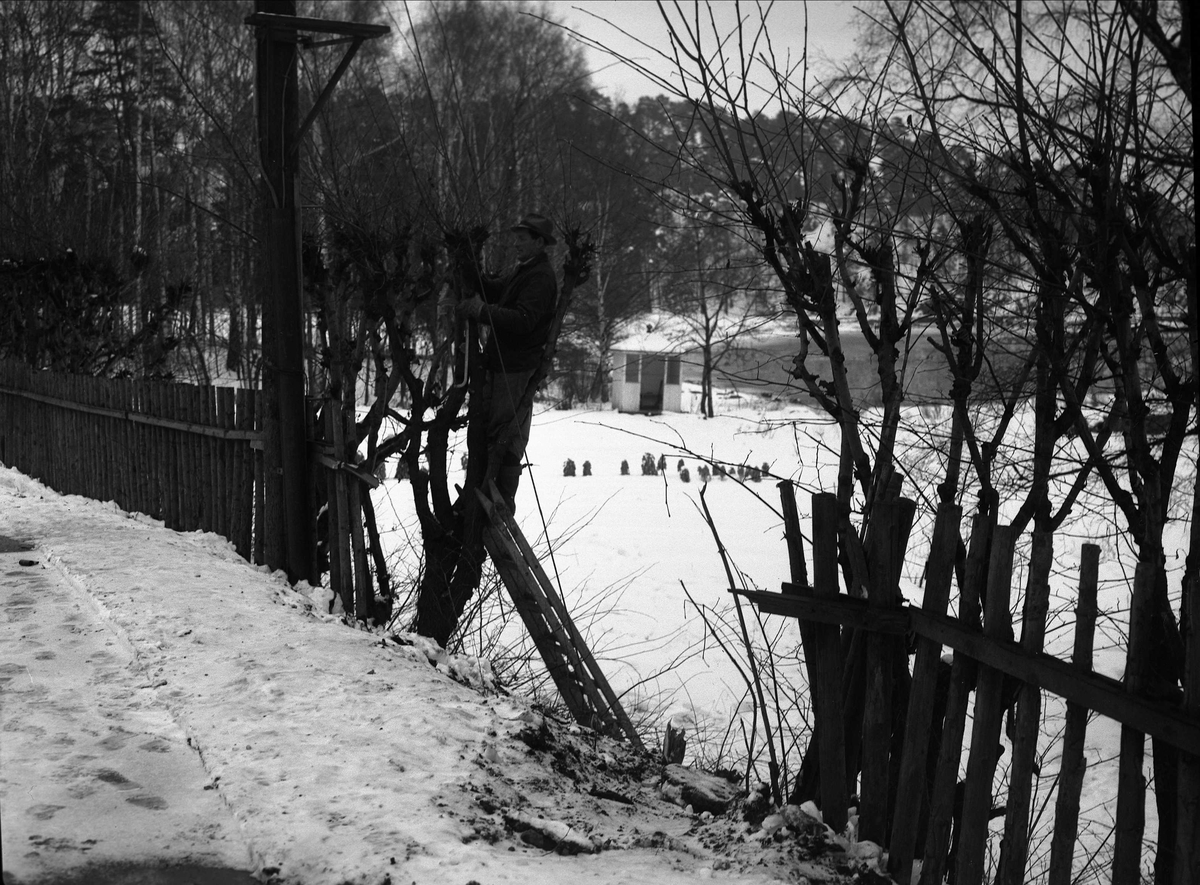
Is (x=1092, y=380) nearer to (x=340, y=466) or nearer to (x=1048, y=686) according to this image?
(x=1048, y=686)

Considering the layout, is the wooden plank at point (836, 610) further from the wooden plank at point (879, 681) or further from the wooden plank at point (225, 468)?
the wooden plank at point (225, 468)

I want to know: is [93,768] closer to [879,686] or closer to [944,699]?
[879,686]

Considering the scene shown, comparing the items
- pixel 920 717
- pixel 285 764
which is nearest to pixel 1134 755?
pixel 920 717

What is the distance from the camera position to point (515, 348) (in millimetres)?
5516

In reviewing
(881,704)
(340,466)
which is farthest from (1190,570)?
Result: (340,466)

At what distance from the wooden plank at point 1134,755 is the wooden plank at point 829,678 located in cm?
83

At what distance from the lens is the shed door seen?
31703 millimetres

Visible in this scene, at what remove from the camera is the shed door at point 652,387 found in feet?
104

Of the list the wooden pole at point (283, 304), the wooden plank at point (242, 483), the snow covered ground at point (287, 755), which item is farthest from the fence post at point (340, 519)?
the wooden plank at point (242, 483)

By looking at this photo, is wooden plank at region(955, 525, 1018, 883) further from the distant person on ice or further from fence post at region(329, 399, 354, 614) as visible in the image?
fence post at region(329, 399, 354, 614)

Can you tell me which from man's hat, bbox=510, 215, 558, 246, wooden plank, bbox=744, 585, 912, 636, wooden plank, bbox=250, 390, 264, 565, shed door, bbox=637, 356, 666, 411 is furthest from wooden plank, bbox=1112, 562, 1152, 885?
shed door, bbox=637, 356, 666, 411

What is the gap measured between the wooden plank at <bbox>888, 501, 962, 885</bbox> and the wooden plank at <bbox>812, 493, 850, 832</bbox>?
22 centimetres

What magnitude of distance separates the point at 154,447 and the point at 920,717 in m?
6.64

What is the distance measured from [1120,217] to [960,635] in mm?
1113
